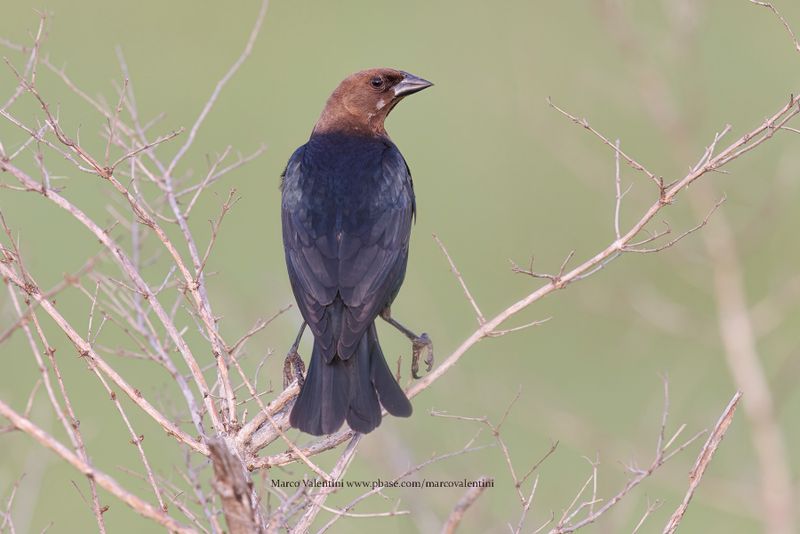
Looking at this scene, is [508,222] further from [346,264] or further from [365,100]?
[346,264]

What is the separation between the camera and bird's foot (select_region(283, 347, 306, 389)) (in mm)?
4332

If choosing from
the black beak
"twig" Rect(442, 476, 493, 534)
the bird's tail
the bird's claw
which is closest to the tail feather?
the bird's tail

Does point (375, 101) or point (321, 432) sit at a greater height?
point (375, 101)

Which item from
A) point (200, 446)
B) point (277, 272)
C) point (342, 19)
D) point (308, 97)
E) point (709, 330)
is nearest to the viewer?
point (200, 446)

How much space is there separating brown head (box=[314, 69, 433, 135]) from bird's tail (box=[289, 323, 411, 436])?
137cm

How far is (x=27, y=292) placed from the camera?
9.86 ft

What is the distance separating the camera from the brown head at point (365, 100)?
5.25m

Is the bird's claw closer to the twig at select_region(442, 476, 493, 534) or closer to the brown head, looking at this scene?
the brown head

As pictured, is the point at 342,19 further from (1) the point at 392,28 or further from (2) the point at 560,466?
(2) the point at 560,466

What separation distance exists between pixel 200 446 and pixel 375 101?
7.91 ft

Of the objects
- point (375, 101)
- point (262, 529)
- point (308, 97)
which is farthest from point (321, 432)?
point (308, 97)

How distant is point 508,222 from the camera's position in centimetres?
1139

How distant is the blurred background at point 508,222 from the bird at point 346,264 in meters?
0.64

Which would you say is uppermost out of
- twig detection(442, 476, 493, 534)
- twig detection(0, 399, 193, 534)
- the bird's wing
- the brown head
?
the brown head
